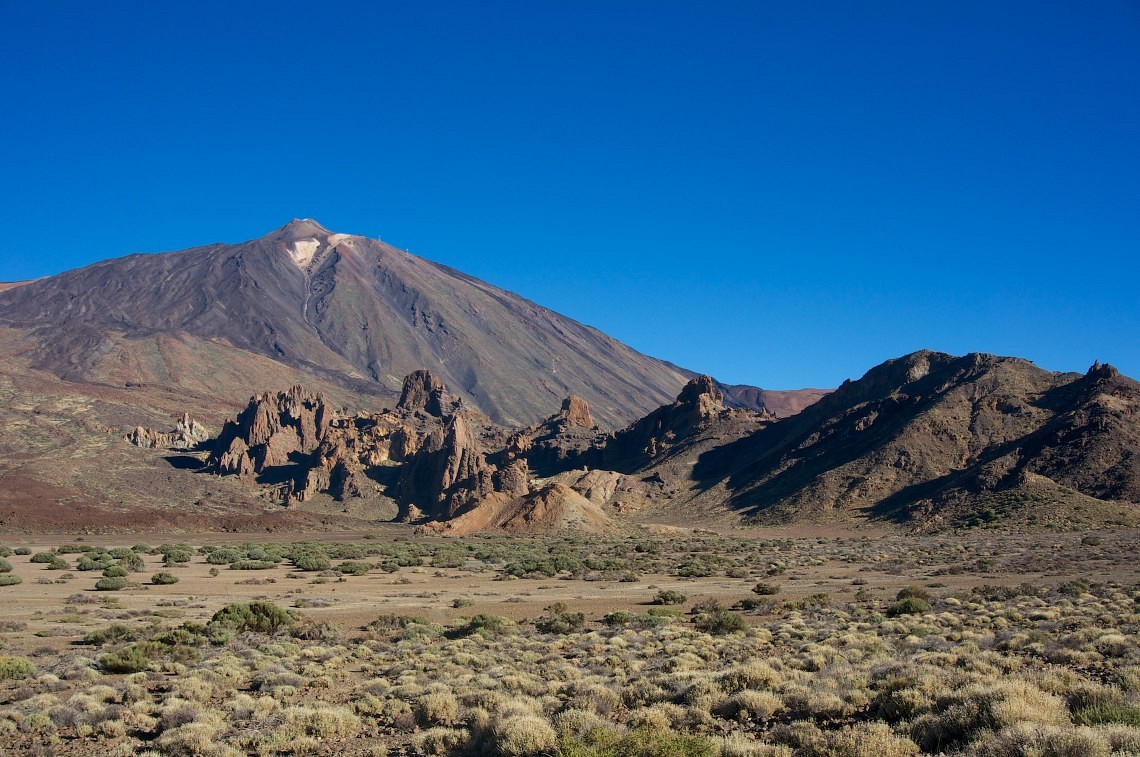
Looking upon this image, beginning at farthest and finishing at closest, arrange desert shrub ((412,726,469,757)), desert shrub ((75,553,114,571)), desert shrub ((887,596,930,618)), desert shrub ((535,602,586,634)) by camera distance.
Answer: desert shrub ((75,553,114,571)), desert shrub ((887,596,930,618)), desert shrub ((535,602,586,634)), desert shrub ((412,726,469,757))

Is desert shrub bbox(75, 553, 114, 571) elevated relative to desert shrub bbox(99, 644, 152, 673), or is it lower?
lower

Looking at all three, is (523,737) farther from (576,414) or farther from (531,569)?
(576,414)

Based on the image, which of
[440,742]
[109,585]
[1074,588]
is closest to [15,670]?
[440,742]

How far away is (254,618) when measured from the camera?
21016mm

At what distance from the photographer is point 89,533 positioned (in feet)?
210

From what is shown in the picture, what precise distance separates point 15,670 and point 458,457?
79.5 metres

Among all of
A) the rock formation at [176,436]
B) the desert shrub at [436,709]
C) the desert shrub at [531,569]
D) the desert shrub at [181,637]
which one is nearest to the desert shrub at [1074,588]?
the desert shrub at [436,709]

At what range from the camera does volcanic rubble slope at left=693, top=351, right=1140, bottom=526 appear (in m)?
68.4

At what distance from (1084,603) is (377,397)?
179 meters

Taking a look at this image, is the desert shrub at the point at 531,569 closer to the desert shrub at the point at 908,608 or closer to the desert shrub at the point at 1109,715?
the desert shrub at the point at 908,608

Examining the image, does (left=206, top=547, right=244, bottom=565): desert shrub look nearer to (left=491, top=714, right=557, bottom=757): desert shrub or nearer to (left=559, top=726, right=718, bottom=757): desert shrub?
(left=491, top=714, right=557, bottom=757): desert shrub

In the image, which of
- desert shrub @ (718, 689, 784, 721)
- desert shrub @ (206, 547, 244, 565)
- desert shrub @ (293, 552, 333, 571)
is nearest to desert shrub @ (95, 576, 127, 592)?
desert shrub @ (293, 552, 333, 571)

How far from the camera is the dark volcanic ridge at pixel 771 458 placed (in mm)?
71375

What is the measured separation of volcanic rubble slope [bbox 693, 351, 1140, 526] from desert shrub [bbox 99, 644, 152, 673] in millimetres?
62059
